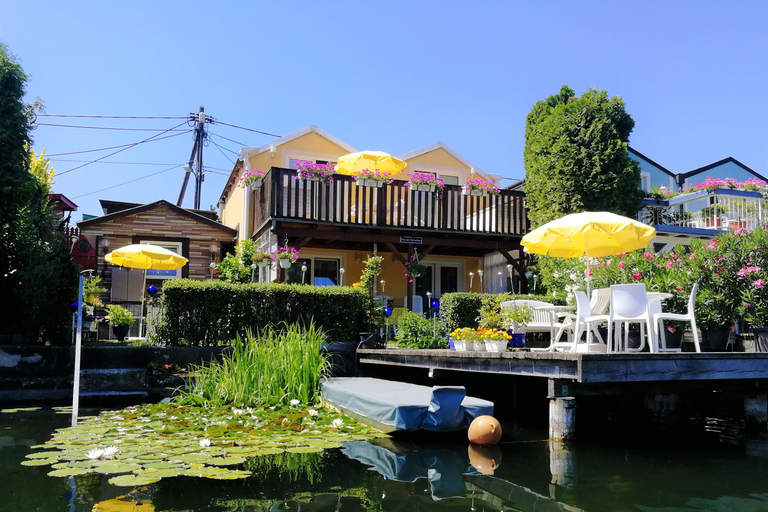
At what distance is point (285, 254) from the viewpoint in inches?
506

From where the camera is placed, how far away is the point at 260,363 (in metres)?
7.78

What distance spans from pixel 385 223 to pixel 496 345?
→ 7.36 metres

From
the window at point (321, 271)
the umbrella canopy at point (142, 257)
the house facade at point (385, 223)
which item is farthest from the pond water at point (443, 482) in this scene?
the window at point (321, 271)

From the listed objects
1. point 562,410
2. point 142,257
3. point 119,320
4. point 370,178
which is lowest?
point 562,410

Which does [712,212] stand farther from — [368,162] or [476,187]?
[368,162]

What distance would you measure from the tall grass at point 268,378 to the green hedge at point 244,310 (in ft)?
5.86

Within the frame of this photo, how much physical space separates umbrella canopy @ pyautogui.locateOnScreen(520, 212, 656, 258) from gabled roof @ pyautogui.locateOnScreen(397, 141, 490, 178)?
967 centimetres

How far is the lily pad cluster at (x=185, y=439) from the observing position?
14.5 ft

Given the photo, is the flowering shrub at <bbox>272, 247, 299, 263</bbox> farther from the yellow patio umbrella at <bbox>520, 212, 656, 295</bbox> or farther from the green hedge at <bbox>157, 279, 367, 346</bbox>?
the yellow patio umbrella at <bbox>520, 212, 656, 295</bbox>

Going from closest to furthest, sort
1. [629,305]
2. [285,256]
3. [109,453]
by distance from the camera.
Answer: [109,453] < [629,305] < [285,256]

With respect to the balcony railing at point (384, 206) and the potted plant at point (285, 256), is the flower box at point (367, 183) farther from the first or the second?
the potted plant at point (285, 256)

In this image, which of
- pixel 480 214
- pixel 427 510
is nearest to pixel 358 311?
pixel 480 214

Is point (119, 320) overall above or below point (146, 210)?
below

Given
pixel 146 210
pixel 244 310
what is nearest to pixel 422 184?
pixel 244 310
